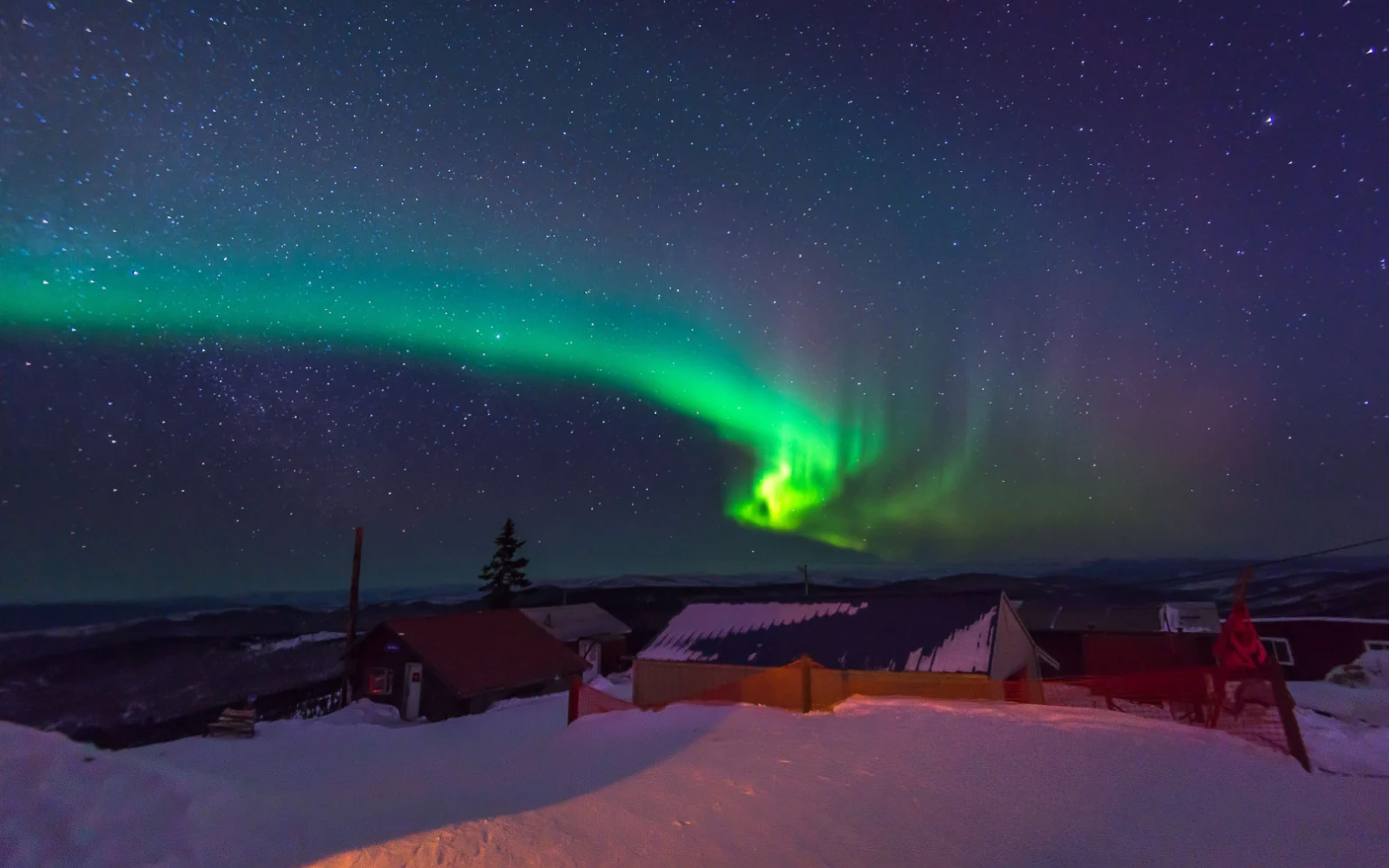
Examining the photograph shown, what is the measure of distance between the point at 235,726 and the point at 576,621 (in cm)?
2930

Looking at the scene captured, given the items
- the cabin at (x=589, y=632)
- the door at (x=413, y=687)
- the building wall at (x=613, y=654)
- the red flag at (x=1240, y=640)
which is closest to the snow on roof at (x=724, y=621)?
the door at (x=413, y=687)

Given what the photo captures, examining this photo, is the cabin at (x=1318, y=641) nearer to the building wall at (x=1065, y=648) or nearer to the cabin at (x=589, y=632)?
Answer: the building wall at (x=1065, y=648)

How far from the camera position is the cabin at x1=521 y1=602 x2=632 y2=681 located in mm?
49750

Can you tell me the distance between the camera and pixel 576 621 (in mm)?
53281

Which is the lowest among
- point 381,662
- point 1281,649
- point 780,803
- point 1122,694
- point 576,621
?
point 576,621

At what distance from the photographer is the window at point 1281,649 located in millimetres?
34281

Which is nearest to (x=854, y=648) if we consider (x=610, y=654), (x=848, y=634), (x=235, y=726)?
(x=848, y=634)

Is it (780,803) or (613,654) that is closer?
(780,803)

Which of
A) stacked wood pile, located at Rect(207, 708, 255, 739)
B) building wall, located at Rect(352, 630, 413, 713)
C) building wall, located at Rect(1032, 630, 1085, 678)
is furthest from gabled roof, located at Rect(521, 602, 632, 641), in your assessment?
building wall, located at Rect(1032, 630, 1085, 678)

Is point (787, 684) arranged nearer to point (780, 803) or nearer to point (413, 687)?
point (780, 803)

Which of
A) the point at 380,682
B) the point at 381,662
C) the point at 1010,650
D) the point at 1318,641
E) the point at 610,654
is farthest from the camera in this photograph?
the point at 610,654

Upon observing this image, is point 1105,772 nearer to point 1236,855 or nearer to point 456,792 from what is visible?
point 1236,855

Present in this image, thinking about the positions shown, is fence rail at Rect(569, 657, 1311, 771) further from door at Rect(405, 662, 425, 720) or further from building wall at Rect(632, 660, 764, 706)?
door at Rect(405, 662, 425, 720)

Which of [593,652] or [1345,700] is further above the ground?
[1345,700]
